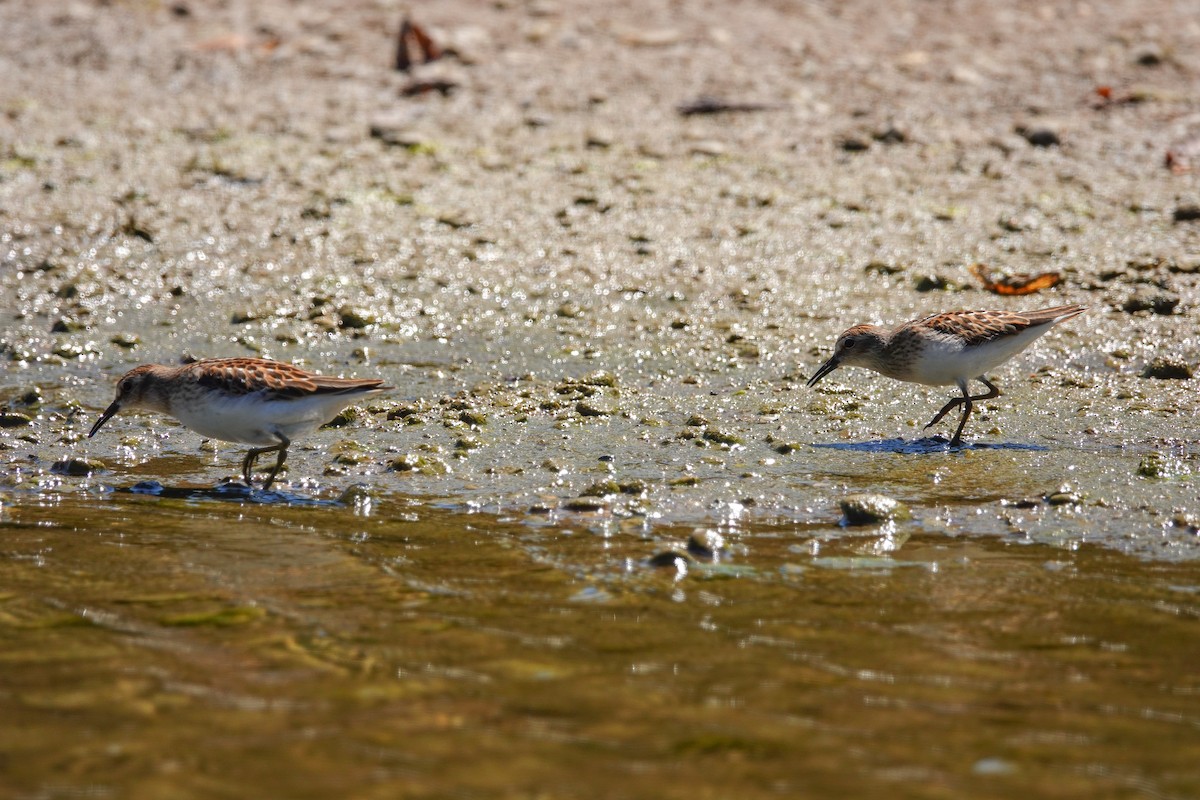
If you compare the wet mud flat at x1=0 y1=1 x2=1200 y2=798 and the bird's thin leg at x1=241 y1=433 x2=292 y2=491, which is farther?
the bird's thin leg at x1=241 y1=433 x2=292 y2=491

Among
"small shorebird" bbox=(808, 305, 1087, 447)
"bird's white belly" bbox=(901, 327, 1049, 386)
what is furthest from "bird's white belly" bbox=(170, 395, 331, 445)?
"bird's white belly" bbox=(901, 327, 1049, 386)

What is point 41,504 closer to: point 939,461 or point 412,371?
point 412,371

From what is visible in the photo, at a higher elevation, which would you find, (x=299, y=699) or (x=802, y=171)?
(x=802, y=171)

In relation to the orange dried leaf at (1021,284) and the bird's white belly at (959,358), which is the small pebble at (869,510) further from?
the orange dried leaf at (1021,284)

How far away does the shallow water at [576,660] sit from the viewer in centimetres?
478

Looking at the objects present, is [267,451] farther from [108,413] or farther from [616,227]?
[616,227]

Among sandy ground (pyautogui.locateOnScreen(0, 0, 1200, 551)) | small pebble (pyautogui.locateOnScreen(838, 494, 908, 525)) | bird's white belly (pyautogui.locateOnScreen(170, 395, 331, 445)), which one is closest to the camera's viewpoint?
small pebble (pyautogui.locateOnScreen(838, 494, 908, 525))

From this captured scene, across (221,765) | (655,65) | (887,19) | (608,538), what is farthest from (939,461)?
(887,19)

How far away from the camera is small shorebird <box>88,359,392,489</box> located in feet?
26.5

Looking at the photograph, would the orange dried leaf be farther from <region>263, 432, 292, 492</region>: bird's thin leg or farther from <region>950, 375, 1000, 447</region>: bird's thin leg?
<region>263, 432, 292, 492</region>: bird's thin leg

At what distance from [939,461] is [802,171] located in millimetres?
5321

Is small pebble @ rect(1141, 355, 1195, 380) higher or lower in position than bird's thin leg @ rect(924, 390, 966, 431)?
higher

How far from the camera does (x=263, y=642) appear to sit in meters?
5.86

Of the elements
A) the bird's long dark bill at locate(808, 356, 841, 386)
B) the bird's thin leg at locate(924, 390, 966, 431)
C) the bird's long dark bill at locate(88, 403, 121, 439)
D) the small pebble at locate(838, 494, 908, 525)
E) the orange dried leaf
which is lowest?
the small pebble at locate(838, 494, 908, 525)
